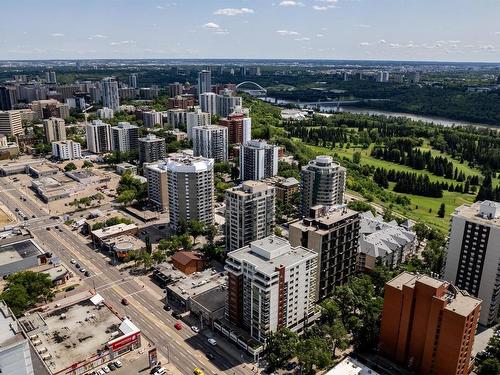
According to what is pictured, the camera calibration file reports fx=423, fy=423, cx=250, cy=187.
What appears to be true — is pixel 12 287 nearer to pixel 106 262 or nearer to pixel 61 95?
pixel 106 262

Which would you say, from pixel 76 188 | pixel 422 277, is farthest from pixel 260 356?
pixel 76 188

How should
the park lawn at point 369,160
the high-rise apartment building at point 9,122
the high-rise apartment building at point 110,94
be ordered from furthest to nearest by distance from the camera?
1. the high-rise apartment building at point 110,94
2. the high-rise apartment building at point 9,122
3. the park lawn at point 369,160

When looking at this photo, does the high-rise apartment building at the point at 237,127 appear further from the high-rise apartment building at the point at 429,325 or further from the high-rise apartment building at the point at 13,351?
the high-rise apartment building at the point at 13,351

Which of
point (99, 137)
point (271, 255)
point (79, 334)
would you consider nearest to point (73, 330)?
point (79, 334)

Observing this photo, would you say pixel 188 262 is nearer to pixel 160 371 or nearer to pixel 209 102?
pixel 160 371

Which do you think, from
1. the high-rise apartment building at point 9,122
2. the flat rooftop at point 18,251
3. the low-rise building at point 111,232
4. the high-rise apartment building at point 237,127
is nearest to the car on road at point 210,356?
the low-rise building at point 111,232

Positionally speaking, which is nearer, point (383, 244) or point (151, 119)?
point (383, 244)
